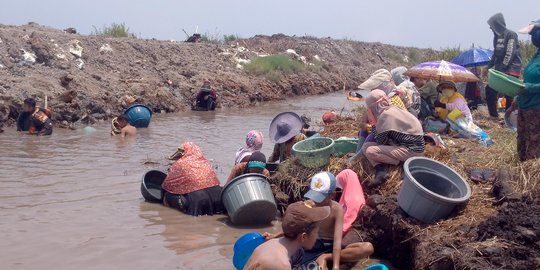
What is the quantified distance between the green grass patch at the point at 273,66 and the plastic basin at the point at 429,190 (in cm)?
2160

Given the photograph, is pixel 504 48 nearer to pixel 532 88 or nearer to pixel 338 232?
pixel 532 88

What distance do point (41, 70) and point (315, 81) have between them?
1550cm

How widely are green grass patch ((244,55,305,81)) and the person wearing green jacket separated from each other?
21.4 meters

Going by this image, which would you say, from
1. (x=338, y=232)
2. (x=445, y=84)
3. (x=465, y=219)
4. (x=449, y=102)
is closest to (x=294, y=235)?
(x=338, y=232)

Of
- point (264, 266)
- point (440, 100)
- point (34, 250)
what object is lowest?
point (34, 250)

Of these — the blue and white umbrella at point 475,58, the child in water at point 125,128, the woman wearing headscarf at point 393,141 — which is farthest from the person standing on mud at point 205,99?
the woman wearing headscarf at point 393,141

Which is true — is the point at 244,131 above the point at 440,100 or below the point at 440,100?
below

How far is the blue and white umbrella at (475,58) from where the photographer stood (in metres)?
13.4

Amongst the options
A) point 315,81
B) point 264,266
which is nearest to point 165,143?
point 264,266

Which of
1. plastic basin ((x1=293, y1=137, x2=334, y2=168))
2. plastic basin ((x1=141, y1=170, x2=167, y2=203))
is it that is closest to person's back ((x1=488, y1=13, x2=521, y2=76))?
plastic basin ((x1=293, y1=137, x2=334, y2=168))

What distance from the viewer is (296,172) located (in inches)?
321

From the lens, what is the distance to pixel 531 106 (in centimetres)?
669

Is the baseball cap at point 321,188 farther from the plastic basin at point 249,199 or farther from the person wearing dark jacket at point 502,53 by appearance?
the person wearing dark jacket at point 502,53

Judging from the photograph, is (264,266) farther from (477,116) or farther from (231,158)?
(477,116)
